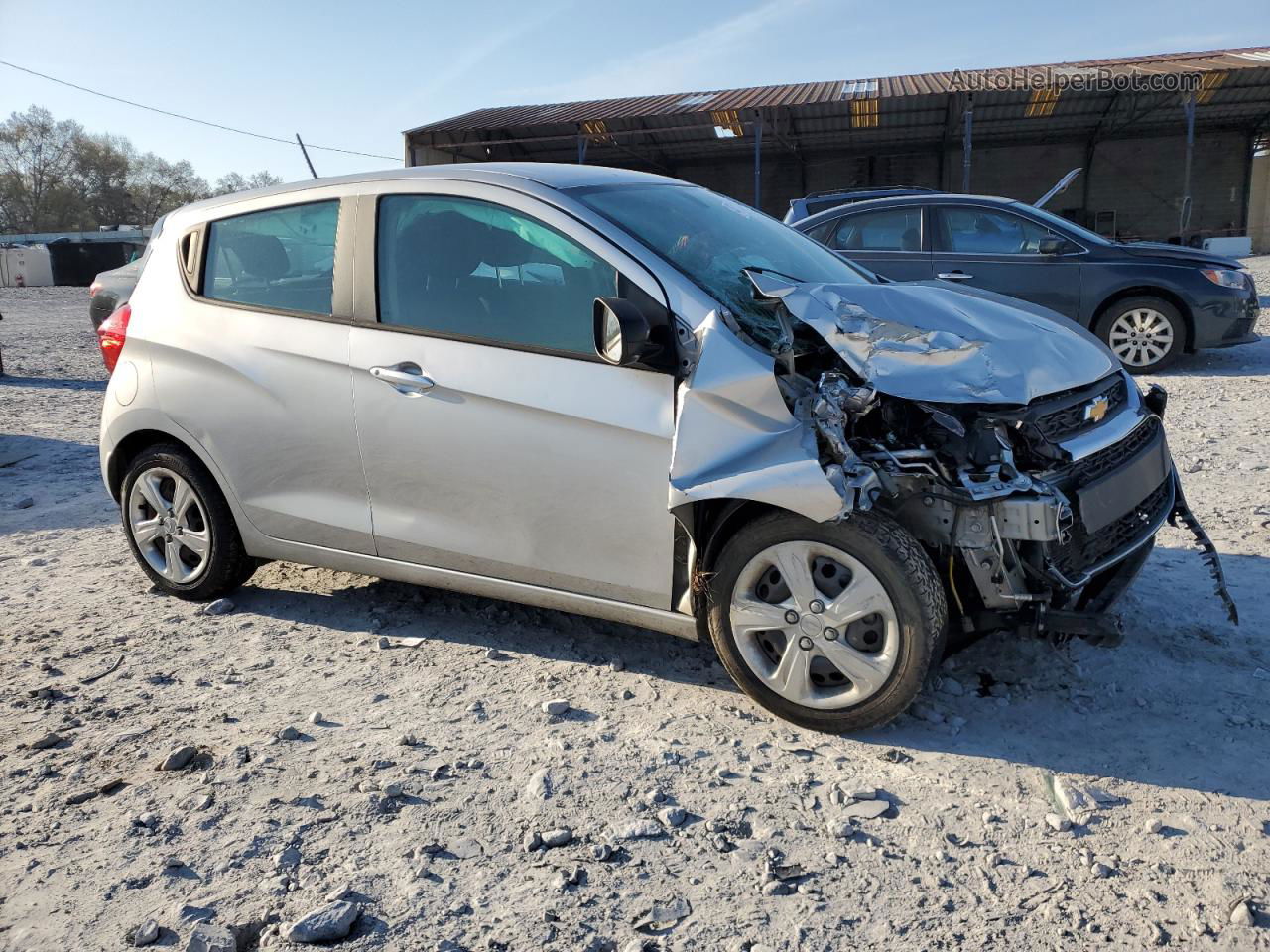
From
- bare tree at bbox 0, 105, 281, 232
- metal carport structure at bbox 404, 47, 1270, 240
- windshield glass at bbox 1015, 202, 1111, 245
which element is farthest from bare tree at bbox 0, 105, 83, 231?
windshield glass at bbox 1015, 202, 1111, 245

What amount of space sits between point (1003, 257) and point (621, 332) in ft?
23.3

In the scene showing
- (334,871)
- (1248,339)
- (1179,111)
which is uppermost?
(1179,111)

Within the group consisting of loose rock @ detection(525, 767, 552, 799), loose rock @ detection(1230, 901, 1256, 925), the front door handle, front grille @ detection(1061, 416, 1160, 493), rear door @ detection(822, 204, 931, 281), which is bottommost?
loose rock @ detection(525, 767, 552, 799)

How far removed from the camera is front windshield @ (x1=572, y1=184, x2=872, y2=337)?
342cm

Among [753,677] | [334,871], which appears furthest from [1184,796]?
[334,871]

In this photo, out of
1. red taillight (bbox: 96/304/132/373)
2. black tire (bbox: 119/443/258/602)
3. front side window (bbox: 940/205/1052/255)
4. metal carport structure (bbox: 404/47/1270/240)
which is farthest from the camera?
metal carport structure (bbox: 404/47/1270/240)

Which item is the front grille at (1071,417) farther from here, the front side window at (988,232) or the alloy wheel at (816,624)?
the front side window at (988,232)

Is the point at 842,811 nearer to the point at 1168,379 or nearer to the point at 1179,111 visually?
the point at 1168,379

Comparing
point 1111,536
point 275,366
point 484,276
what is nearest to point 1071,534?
point 1111,536

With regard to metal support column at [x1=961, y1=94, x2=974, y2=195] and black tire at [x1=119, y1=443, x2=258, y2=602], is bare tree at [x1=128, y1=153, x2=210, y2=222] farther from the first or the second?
black tire at [x1=119, y1=443, x2=258, y2=602]

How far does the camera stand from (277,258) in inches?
162

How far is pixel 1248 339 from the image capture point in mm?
8969

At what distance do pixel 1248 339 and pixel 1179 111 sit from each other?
79.6 ft

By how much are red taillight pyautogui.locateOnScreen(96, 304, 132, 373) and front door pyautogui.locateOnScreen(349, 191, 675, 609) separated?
1402 millimetres
